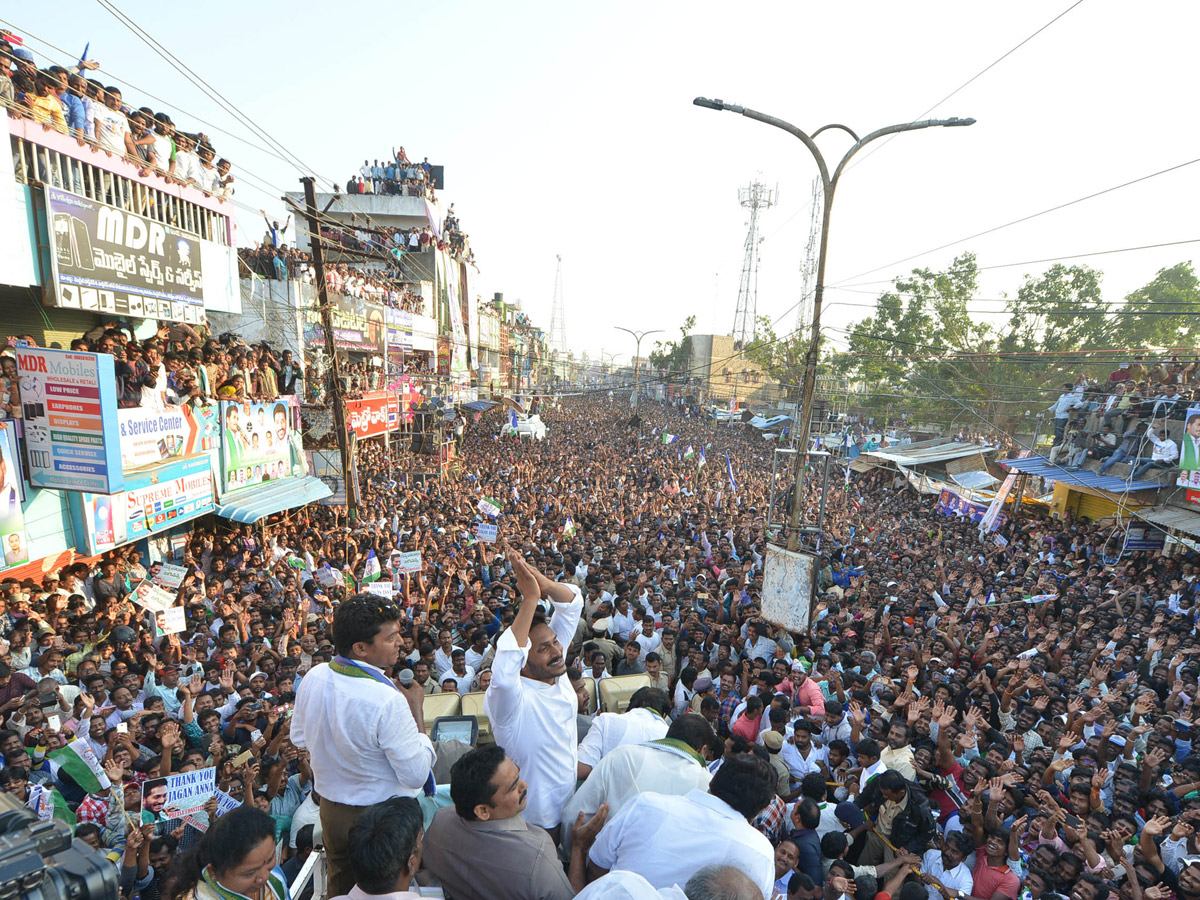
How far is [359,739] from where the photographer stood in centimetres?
227

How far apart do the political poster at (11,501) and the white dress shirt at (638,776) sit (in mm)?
8211

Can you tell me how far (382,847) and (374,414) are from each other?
→ 18903 mm

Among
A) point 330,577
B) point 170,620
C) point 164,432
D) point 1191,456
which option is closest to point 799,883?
point 170,620

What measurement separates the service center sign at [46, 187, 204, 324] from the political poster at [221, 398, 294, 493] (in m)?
1.91

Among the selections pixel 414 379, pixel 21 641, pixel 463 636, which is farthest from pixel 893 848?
pixel 414 379

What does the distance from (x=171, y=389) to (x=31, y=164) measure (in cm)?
323

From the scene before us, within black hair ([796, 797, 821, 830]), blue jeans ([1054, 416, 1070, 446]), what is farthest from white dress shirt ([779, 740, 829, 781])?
blue jeans ([1054, 416, 1070, 446])

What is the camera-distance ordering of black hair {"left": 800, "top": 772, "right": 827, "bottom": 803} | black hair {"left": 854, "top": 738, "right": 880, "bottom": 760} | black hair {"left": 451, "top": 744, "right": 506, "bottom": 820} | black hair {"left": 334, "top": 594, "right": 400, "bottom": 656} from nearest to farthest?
black hair {"left": 451, "top": 744, "right": 506, "bottom": 820} → black hair {"left": 334, "top": 594, "right": 400, "bottom": 656} → black hair {"left": 800, "top": 772, "right": 827, "bottom": 803} → black hair {"left": 854, "top": 738, "right": 880, "bottom": 760}

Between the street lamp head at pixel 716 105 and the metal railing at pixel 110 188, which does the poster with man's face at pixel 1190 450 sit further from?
the metal railing at pixel 110 188

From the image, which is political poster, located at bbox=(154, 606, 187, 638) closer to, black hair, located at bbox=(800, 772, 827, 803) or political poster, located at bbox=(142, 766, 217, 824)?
political poster, located at bbox=(142, 766, 217, 824)

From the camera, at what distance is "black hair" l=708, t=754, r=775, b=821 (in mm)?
2150

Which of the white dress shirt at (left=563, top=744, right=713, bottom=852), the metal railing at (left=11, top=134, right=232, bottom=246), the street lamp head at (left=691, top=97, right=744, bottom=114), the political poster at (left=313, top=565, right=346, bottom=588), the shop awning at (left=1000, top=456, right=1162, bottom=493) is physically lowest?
the political poster at (left=313, top=565, right=346, bottom=588)

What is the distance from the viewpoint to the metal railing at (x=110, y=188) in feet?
26.6

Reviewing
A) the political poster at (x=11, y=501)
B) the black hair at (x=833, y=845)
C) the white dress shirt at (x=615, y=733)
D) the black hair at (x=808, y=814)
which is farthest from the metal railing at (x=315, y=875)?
the political poster at (x=11, y=501)
